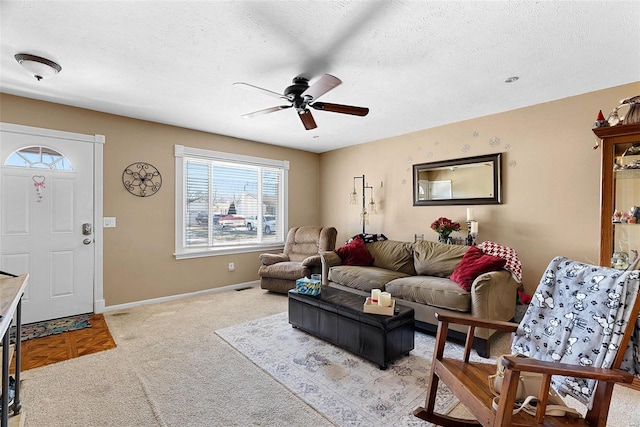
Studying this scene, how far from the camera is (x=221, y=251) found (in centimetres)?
464

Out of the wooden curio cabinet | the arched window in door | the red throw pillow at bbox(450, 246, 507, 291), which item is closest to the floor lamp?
the red throw pillow at bbox(450, 246, 507, 291)

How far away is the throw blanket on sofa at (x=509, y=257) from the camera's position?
286 centimetres

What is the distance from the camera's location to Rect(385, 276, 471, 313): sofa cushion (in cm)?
262

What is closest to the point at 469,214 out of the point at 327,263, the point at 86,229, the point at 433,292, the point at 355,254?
the point at 433,292

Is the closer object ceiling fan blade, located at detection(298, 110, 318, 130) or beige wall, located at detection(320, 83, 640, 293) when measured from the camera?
ceiling fan blade, located at detection(298, 110, 318, 130)

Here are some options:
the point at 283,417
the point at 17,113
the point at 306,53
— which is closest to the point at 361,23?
the point at 306,53

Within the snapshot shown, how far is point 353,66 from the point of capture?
8.17 ft

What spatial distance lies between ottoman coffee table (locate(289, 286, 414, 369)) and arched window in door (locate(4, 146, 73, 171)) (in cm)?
307

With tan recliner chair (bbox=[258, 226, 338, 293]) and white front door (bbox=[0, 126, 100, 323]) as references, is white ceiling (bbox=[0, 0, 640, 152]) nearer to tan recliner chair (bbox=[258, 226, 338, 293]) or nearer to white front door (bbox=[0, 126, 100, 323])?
white front door (bbox=[0, 126, 100, 323])

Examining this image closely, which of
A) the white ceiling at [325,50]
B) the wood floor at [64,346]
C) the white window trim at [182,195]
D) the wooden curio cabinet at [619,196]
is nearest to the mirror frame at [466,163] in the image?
the white ceiling at [325,50]

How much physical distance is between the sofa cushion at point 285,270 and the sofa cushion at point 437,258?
1.54m

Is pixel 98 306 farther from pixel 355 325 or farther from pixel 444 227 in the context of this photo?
pixel 444 227

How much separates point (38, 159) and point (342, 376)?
385 centimetres

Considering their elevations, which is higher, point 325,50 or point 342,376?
point 325,50
